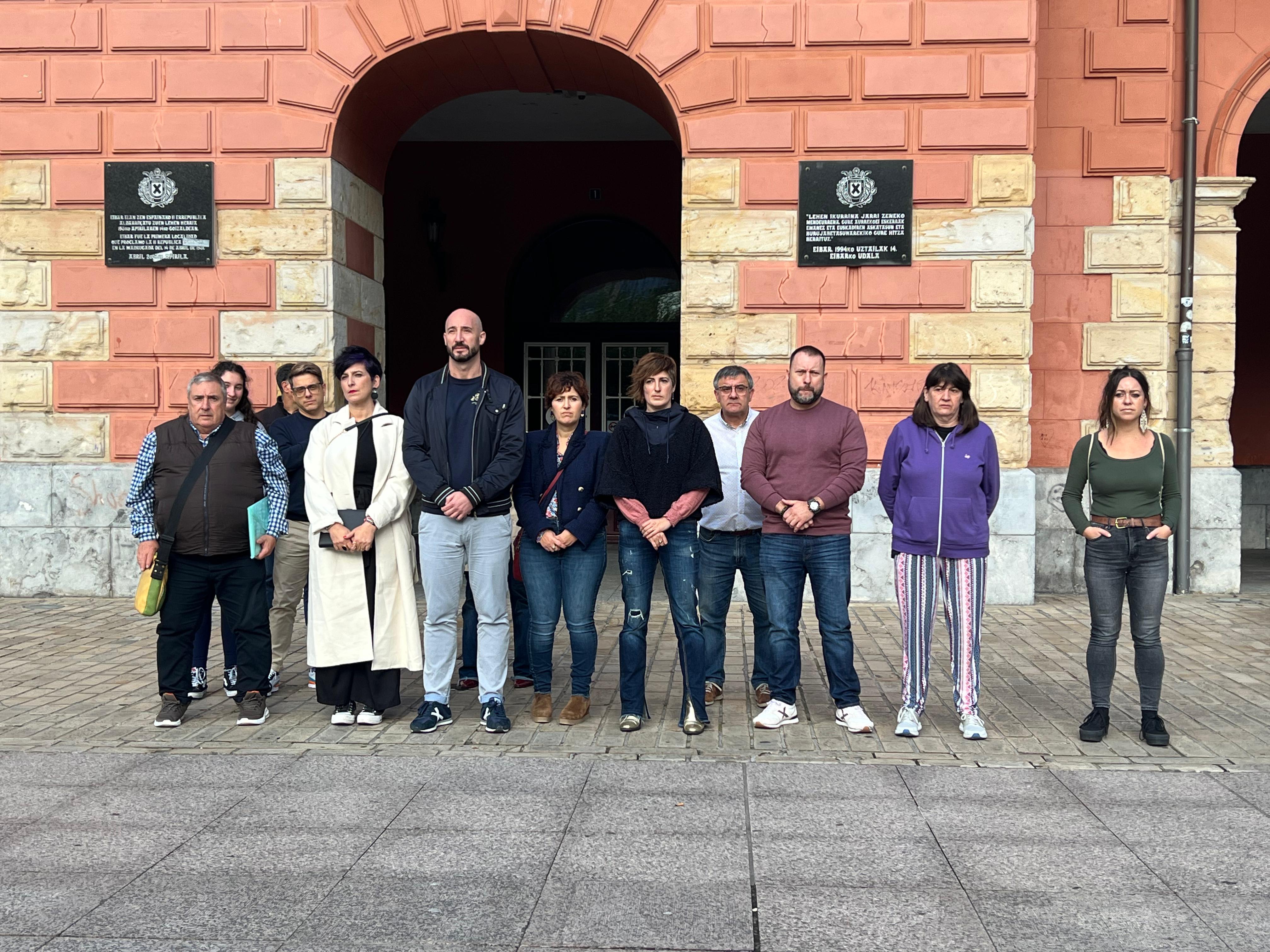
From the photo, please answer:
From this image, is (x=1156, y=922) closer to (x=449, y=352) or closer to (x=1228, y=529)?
(x=449, y=352)

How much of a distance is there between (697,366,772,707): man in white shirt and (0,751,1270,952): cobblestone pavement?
116 centimetres

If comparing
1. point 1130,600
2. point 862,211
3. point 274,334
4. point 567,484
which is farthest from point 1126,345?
point 274,334

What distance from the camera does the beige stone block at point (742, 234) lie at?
9.53 meters

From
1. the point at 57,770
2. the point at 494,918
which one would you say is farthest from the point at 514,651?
the point at 494,918

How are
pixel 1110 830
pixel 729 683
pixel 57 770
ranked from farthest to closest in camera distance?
pixel 729 683 → pixel 57 770 → pixel 1110 830

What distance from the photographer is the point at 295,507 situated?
21.6ft

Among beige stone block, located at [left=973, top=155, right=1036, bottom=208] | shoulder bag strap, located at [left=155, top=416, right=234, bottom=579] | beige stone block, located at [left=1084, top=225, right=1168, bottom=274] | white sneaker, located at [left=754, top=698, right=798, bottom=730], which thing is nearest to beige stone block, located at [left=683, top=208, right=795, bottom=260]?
beige stone block, located at [left=973, top=155, right=1036, bottom=208]

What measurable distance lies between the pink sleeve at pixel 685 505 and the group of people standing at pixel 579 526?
0.01 m

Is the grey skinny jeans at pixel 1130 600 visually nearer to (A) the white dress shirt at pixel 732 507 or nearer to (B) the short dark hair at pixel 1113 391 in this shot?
(B) the short dark hair at pixel 1113 391

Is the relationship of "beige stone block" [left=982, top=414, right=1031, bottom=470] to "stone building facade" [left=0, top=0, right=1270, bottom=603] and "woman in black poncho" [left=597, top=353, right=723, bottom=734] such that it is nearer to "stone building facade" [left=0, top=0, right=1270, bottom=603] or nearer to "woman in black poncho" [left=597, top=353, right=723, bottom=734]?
"stone building facade" [left=0, top=0, right=1270, bottom=603]

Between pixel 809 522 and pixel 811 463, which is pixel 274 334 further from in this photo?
pixel 809 522

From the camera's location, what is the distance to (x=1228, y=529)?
1012 centimetres

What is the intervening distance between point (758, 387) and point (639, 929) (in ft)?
21.5

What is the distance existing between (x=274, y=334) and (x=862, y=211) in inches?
191
